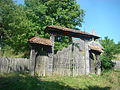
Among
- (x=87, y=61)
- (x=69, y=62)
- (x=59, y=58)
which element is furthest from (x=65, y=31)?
(x=87, y=61)

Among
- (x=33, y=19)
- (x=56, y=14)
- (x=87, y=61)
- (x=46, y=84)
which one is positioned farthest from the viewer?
(x=33, y=19)

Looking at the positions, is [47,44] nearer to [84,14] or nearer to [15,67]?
[15,67]

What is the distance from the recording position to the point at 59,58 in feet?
34.2

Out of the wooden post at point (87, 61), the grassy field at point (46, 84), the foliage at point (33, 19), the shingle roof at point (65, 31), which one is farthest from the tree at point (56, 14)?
the grassy field at point (46, 84)

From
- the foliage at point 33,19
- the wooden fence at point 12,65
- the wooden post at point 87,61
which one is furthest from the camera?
the foliage at point 33,19

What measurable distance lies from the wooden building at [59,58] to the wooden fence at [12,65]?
3.42m

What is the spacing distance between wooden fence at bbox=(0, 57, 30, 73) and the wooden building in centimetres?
342

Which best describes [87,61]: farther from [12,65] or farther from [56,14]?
[56,14]

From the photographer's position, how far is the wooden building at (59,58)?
388 inches

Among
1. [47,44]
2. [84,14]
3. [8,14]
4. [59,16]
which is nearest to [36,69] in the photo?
[47,44]

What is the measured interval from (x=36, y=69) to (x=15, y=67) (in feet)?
12.5

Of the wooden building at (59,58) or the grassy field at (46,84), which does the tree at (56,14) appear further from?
the grassy field at (46,84)

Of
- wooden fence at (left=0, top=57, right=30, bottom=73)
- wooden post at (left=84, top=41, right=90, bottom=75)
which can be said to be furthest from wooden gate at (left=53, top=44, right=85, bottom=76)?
wooden fence at (left=0, top=57, right=30, bottom=73)

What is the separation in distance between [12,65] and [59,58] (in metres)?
4.95
